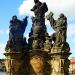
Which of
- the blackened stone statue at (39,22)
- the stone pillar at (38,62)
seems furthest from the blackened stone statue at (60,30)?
the stone pillar at (38,62)

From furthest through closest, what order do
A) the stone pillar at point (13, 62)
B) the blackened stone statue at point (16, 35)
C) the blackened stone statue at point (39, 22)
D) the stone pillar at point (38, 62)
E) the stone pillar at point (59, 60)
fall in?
the blackened stone statue at point (39, 22)
the blackened stone statue at point (16, 35)
the stone pillar at point (38, 62)
the stone pillar at point (13, 62)
the stone pillar at point (59, 60)

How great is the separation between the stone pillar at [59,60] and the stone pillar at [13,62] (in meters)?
2.12

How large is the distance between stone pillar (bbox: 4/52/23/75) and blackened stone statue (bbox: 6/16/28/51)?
15.3 inches

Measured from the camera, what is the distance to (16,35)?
2419 cm

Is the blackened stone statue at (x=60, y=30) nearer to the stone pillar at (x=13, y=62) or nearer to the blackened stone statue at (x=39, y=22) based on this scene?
the blackened stone statue at (x=39, y=22)

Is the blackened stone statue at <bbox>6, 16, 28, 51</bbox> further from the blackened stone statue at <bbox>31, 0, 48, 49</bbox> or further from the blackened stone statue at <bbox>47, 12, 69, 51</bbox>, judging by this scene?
the blackened stone statue at <bbox>47, 12, 69, 51</bbox>

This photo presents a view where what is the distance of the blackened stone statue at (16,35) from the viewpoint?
23.8 metres

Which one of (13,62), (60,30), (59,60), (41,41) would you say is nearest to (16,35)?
(41,41)

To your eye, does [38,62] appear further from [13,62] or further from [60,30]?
[60,30]

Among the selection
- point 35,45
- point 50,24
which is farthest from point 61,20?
point 35,45

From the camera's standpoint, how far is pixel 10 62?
23500 mm

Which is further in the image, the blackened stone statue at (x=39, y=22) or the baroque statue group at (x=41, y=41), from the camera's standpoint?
the blackened stone statue at (x=39, y=22)

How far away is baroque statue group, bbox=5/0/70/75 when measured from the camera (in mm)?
23516

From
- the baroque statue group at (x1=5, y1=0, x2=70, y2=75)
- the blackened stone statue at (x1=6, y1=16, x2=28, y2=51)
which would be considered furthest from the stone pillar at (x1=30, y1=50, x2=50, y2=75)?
the blackened stone statue at (x1=6, y1=16, x2=28, y2=51)
